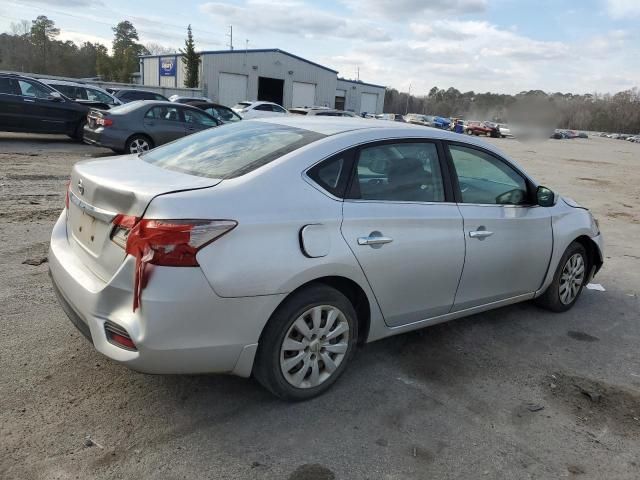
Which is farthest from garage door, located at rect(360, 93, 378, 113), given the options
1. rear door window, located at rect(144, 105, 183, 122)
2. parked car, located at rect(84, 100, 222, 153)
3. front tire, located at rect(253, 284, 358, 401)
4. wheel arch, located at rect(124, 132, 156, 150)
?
front tire, located at rect(253, 284, 358, 401)

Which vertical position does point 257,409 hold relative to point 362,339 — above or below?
below

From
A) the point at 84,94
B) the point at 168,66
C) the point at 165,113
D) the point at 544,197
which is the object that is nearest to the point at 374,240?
the point at 544,197

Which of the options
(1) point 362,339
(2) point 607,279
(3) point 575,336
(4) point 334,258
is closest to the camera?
(4) point 334,258

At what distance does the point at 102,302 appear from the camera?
2.66 m

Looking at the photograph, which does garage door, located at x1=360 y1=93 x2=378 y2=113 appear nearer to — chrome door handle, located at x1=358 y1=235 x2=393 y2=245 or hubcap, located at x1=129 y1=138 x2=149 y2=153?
hubcap, located at x1=129 y1=138 x2=149 y2=153

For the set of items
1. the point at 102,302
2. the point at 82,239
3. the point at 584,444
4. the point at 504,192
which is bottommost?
the point at 584,444

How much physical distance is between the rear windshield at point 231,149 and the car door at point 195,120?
9781mm

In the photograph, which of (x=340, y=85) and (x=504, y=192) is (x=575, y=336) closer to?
(x=504, y=192)

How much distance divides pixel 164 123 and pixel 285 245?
10931 mm

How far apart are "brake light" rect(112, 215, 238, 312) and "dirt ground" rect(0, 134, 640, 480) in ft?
2.52

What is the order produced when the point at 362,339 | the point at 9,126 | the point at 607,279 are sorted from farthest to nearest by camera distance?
the point at 9,126 → the point at 607,279 → the point at 362,339

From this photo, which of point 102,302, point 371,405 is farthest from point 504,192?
point 102,302

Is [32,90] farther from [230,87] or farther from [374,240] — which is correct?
[230,87]

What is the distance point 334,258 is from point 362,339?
76cm
